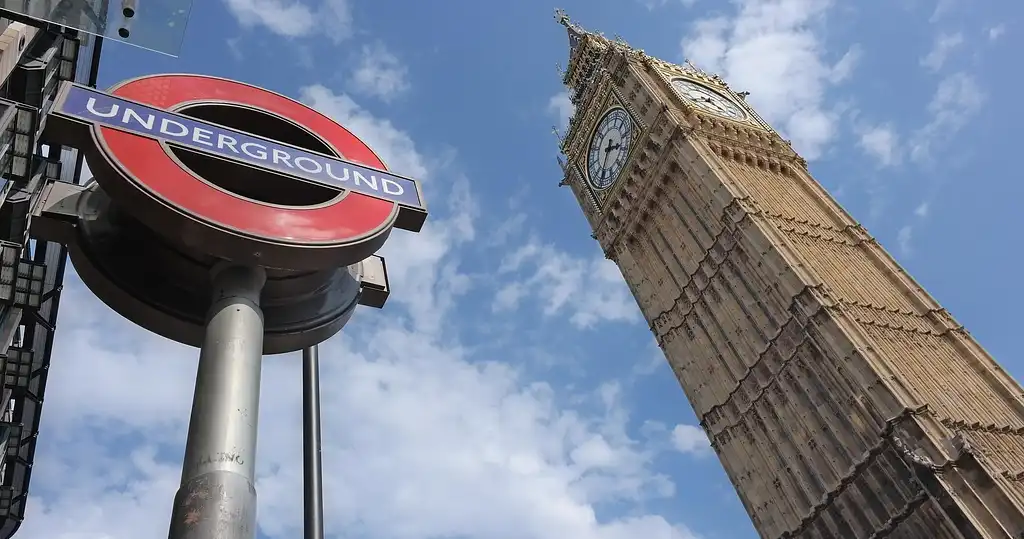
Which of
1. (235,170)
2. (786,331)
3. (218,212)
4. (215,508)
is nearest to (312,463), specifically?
(215,508)

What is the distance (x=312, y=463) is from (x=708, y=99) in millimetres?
47059

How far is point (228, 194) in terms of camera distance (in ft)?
29.0

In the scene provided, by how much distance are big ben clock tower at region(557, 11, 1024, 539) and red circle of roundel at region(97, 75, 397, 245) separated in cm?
2433

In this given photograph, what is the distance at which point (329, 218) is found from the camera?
9.43m

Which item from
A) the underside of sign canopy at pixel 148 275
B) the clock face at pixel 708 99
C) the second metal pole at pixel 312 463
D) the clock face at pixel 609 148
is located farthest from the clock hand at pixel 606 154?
the second metal pole at pixel 312 463

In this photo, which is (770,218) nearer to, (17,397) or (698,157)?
(698,157)

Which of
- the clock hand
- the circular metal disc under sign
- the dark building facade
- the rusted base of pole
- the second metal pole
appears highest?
the clock hand

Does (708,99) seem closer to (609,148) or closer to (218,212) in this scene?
(609,148)

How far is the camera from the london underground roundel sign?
848cm

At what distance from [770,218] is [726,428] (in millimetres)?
10470

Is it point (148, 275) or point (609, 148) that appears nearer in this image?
point (148, 275)

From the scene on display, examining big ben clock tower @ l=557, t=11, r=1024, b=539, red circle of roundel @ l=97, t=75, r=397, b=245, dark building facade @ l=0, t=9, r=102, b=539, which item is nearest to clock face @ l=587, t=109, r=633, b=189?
big ben clock tower @ l=557, t=11, r=1024, b=539

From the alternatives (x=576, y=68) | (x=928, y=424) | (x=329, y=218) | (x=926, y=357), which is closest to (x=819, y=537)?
(x=928, y=424)

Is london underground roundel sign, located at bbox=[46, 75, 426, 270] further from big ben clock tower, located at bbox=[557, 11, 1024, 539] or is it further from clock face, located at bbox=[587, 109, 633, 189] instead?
clock face, located at bbox=[587, 109, 633, 189]
